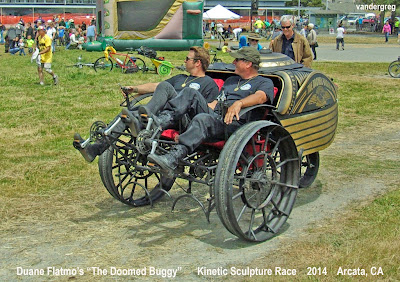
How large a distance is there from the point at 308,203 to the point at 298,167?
902 millimetres

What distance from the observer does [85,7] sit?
56.9 metres

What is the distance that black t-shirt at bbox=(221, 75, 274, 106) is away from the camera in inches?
220

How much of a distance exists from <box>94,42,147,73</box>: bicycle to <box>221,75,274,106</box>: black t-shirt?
1415 centimetres

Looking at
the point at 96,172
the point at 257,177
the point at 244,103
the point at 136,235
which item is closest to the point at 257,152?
the point at 257,177

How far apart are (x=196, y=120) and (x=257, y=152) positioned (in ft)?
2.43

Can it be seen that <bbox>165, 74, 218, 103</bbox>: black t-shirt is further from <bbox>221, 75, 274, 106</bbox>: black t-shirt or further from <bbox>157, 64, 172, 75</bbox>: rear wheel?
<bbox>157, 64, 172, 75</bbox>: rear wheel

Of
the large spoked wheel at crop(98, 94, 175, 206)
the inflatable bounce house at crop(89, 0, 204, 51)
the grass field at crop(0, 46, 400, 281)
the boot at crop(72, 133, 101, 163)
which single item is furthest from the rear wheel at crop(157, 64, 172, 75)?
the boot at crop(72, 133, 101, 163)

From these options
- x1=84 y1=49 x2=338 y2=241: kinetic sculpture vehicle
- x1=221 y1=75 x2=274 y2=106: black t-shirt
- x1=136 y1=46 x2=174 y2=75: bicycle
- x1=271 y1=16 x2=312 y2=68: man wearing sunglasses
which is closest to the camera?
x1=84 y1=49 x2=338 y2=241: kinetic sculpture vehicle

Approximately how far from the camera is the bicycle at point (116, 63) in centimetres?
1972

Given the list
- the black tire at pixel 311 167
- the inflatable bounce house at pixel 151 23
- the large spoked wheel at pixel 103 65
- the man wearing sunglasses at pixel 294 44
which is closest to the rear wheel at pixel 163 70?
the large spoked wheel at pixel 103 65

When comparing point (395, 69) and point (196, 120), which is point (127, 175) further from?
point (395, 69)

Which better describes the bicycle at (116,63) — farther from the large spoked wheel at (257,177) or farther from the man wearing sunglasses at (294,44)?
the large spoked wheel at (257,177)

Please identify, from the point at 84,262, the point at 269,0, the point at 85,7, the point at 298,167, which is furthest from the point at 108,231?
the point at 269,0

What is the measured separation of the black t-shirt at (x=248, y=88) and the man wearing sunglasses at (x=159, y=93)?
0.31 meters
